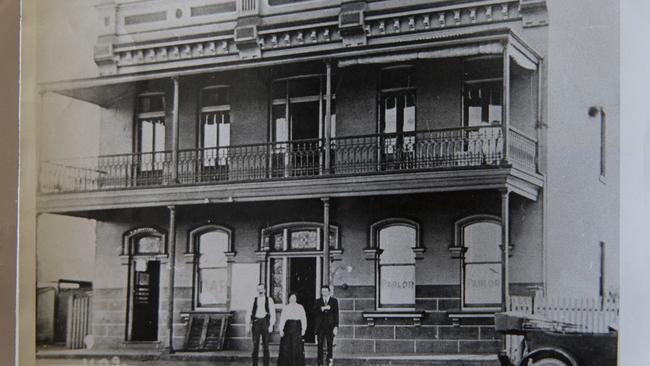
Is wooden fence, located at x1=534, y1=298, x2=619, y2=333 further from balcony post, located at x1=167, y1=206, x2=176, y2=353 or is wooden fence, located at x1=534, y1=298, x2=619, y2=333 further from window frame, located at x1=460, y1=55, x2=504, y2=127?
balcony post, located at x1=167, y1=206, x2=176, y2=353

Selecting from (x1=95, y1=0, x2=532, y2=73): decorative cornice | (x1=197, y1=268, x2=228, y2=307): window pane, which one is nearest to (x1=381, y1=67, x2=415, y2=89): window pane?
(x1=95, y1=0, x2=532, y2=73): decorative cornice

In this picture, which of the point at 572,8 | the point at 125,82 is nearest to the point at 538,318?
the point at 572,8

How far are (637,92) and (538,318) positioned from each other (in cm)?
112

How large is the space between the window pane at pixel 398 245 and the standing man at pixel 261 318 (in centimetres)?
63

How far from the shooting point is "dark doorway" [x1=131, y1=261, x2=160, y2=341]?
485 cm

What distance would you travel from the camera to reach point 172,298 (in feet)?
15.9

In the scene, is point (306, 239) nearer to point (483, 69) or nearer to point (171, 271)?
point (171, 271)

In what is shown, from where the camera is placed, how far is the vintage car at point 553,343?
4.05 m

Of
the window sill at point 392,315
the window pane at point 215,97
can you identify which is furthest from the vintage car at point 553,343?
the window pane at point 215,97

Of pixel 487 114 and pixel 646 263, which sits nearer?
pixel 646 263

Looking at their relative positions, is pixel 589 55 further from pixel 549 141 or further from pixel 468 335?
pixel 468 335

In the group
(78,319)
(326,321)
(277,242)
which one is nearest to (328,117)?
(277,242)

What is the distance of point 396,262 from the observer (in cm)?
451

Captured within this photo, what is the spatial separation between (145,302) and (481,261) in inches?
71.7
